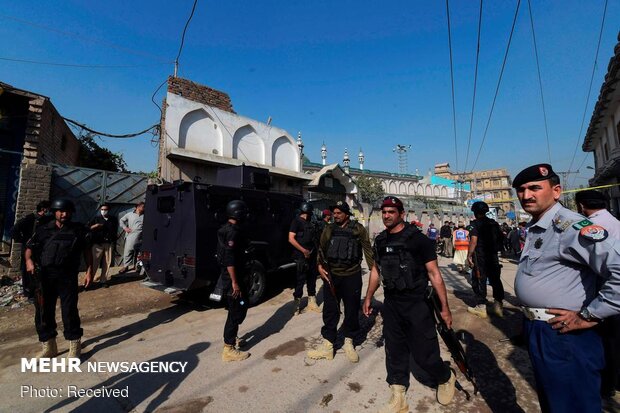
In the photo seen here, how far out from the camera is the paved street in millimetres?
2666

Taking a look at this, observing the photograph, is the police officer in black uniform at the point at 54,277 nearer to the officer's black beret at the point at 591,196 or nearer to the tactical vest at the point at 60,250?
the tactical vest at the point at 60,250

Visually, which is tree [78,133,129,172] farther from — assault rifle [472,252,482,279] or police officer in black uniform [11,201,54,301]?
assault rifle [472,252,482,279]

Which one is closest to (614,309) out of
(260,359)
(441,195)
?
(260,359)

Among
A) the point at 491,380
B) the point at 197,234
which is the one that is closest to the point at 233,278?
the point at 197,234

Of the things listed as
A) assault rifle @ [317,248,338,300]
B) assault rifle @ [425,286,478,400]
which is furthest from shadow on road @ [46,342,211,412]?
assault rifle @ [425,286,478,400]

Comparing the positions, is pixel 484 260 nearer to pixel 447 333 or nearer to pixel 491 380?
pixel 491 380

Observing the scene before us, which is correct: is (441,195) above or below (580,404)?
above

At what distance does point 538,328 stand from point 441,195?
188 ft

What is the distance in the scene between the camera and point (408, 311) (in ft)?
8.22

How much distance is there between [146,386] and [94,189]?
24.0 ft

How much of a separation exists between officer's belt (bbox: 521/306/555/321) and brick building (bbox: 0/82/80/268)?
30.9ft

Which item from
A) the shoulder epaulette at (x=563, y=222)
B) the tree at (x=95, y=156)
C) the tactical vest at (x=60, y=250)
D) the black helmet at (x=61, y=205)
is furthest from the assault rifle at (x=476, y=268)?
the tree at (x=95, y=156)

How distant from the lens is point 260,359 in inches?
140

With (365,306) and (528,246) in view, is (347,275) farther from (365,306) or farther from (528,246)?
(528,246)
